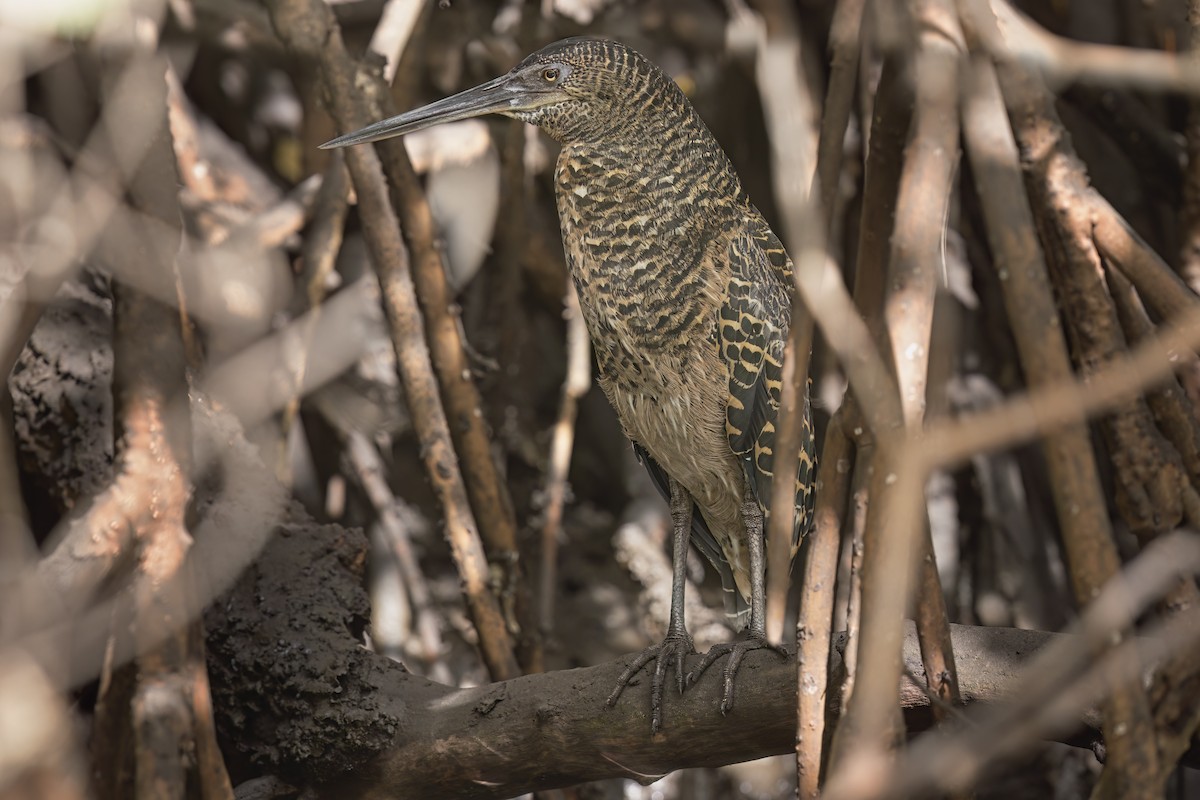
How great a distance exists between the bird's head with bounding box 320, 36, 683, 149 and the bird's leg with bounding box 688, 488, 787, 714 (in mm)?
776

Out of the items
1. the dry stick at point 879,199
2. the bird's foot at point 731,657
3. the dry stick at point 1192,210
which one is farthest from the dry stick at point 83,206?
the dry stick at point 1192,210

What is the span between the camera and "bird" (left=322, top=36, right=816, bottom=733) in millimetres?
2305

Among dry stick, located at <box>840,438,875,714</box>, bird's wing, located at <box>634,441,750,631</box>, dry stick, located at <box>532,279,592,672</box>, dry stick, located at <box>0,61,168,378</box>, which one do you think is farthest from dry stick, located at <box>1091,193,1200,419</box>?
dry stick, located at <box>0,61,168,378</box>

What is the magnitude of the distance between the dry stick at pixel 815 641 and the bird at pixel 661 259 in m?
0.41

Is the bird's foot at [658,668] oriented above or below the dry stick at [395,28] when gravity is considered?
below

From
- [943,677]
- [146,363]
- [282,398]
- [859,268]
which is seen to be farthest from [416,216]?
[943,677]

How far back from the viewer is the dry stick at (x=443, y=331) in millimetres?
2879

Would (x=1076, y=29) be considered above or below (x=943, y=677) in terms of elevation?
above

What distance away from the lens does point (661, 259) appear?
232 cm

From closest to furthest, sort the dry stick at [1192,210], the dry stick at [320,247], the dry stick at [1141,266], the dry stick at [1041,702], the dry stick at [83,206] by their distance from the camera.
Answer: the dry stick at [1041,702] < the dry stick at [1141,266] < the dry stick at [83,206] < the dry stick at [1192,210] < the dry stick at [320,247]

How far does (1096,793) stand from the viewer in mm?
1564

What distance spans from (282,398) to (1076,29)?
2.40 meters

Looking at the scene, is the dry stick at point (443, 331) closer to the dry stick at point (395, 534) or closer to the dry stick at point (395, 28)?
the dry stick at point (395, 28)

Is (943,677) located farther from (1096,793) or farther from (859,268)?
(859,268)
